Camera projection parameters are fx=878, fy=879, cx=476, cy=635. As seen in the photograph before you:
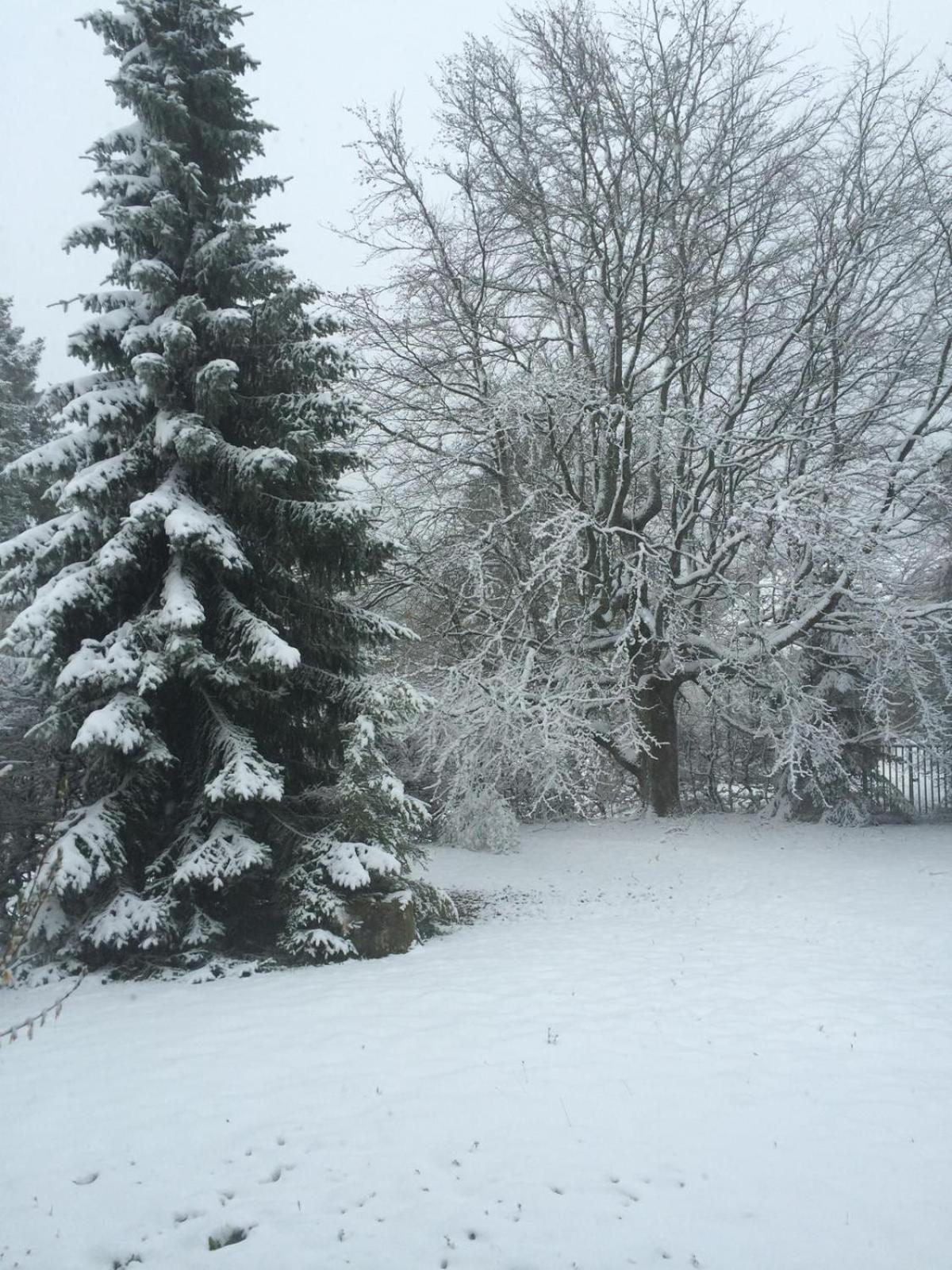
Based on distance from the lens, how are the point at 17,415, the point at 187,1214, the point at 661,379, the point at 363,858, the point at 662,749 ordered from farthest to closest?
the point at 17,415, the point at 662,749, the point at 661,379, the point at 363,858, the point at 187,1214

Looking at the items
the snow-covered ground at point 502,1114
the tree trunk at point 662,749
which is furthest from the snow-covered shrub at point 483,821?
the snow-covered ground at point 502,1114

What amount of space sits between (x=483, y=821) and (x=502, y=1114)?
384 inches

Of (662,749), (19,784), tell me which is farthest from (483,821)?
(19,784)

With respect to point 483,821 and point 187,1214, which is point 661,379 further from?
point 187,1214

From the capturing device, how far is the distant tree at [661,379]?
11945 mm

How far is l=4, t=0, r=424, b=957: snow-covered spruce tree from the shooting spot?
21.9 ft

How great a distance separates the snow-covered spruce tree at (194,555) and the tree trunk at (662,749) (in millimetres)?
7682

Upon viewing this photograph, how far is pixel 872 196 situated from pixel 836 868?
9.84m

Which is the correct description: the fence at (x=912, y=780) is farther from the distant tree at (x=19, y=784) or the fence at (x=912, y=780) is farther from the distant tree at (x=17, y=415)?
the distant tree at (x=17, y=415)

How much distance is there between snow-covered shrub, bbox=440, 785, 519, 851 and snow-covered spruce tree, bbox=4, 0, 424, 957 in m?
5.77

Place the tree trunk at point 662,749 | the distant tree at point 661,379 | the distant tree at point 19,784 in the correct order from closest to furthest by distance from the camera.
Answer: the distant tree at point 19,784 → the distant tree at point 661,379 → the tree trunk at point 662,749

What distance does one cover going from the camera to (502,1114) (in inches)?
165

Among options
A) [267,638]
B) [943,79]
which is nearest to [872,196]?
[943,79]

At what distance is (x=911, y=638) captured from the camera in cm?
1177
